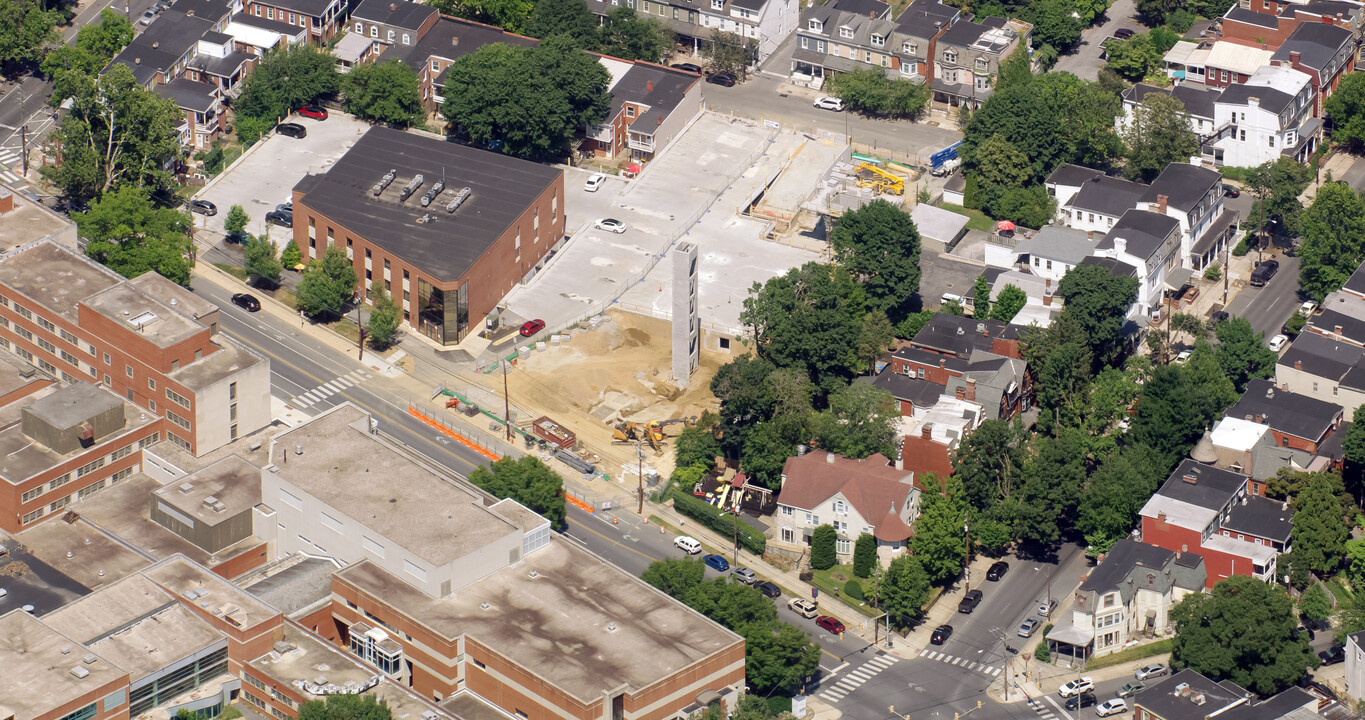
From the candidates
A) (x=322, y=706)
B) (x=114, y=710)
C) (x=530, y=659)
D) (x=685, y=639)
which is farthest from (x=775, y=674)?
(x=114, y=710)

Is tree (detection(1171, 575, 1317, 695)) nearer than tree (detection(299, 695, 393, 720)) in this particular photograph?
No

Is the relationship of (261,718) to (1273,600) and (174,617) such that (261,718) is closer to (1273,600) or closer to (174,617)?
(174,617)

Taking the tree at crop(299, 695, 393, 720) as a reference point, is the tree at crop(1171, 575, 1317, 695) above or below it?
below

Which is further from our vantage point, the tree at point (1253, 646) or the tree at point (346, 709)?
the tree at point (1253, 646)

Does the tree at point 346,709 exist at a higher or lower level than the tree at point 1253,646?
higher
